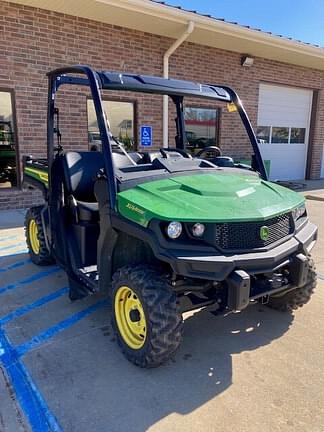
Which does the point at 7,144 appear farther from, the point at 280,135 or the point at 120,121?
the point at 280,135

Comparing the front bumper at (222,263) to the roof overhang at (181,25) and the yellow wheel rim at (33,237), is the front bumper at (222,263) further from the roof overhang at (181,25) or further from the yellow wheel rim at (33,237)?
the roof overhang at (181,25)

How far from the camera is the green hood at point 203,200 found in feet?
6.99

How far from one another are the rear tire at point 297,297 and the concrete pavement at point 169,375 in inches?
3.4

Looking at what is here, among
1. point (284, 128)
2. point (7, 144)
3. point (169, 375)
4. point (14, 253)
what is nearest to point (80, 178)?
point (14, 253)

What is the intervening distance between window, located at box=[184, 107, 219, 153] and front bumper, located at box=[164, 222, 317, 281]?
6.90 m

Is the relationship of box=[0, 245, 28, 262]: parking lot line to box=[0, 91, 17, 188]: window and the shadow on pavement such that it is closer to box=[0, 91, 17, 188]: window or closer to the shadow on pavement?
the shadow on pavement

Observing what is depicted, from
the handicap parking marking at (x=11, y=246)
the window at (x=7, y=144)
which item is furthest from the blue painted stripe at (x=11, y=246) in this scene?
the window at (x=7, y=144)

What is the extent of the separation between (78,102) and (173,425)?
→ 21.8 ft

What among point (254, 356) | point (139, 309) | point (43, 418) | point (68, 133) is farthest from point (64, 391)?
point (68, 133)

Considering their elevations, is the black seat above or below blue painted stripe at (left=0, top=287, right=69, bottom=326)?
above

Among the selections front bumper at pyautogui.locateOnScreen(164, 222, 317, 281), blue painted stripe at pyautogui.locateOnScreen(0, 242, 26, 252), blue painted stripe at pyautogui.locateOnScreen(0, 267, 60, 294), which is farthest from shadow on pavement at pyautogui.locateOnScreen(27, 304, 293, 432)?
blue painted stripe at pyautogui.locateOnScreen(0, 242, 26, 252)

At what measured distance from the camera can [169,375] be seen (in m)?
2.30

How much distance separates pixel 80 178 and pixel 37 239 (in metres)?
1.10

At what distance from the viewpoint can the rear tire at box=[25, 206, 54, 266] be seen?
3955 millimetres
